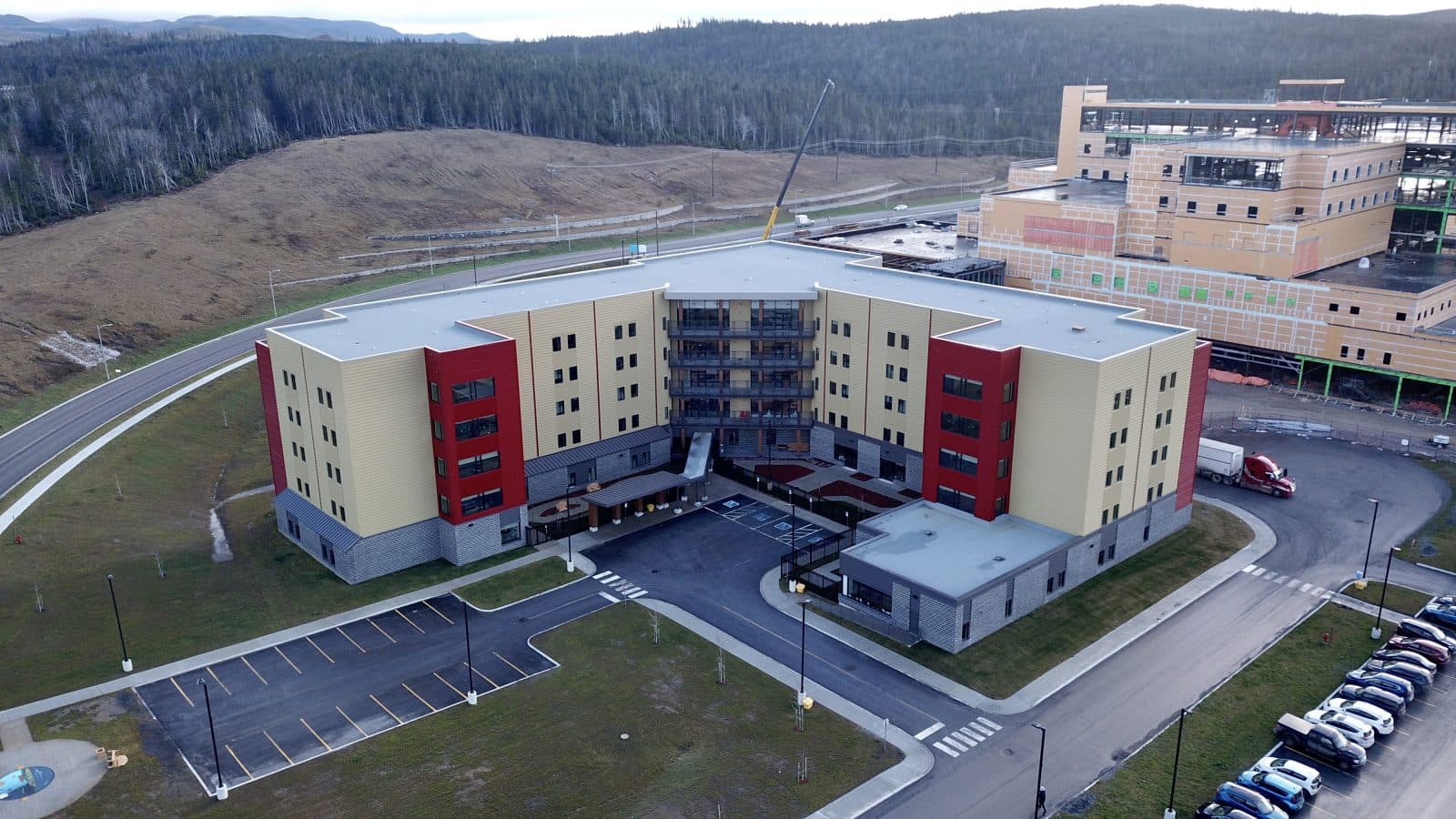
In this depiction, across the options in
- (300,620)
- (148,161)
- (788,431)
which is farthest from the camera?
(148,161)

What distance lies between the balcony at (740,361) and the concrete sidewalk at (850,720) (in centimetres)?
2662

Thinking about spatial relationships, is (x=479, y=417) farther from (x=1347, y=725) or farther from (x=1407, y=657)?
(x=1407, y=657)

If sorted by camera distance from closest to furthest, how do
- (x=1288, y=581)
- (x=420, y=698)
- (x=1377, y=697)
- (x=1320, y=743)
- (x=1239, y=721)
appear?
(x=1320, y=743) < (x=1239, y=721) < (x=1377, y=697) < (x=420, y=698) < (x=1288, y=581)

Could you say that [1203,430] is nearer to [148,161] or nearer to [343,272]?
[343,272]

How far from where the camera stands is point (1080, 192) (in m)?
135

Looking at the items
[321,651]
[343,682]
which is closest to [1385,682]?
[343,682]

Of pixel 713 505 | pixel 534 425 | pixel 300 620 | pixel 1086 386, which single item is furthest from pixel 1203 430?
pixel 300 620

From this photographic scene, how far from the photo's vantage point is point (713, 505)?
272 feet

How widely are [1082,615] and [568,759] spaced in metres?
33.9

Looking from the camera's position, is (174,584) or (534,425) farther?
(534,425)

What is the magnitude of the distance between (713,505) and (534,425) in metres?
15.8

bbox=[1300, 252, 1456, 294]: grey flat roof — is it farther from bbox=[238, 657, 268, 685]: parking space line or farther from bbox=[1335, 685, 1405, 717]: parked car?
bbox=[238, 657, 268, 685]: parking space line

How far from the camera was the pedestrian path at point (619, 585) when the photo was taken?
6894 cm

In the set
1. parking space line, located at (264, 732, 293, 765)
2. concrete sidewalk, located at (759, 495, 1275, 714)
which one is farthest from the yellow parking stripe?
concrete sidewalk, located at (759, 495, 1275, 714)
